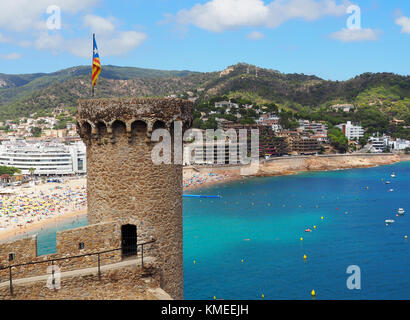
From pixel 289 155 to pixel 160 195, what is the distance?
394 ft

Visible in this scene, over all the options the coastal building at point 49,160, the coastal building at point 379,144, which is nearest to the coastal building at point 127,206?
the coastal building at point 49,160

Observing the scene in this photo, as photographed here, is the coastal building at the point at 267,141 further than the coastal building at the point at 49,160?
Yes

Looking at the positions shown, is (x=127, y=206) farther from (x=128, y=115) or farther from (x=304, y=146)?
(x=304, y=146)

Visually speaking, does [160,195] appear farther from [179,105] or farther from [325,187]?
[325,187]

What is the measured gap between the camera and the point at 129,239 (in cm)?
998

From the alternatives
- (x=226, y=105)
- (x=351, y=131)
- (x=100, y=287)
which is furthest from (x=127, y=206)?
(x=351, y=131)

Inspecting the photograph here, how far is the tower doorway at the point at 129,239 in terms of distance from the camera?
9945 millimetres

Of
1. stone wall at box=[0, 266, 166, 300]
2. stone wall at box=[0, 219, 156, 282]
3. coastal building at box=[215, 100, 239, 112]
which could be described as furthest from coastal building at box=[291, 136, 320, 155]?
stone wall at box=[0, 266, 166, 300]

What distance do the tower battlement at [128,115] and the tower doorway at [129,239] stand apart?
209cm

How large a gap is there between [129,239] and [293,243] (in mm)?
40022

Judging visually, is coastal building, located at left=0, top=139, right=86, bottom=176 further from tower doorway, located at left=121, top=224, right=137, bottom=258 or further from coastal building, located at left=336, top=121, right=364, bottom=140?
coastal building, located at left=336, top=121, right=364, bottom=140

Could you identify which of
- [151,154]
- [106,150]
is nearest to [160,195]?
[151,154]

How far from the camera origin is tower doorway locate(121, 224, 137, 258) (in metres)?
9.95

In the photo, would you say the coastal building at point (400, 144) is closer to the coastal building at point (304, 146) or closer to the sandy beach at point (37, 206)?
the coastal building at point (304, 146)
